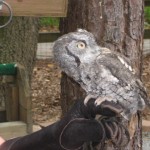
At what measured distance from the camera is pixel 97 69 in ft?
8.61

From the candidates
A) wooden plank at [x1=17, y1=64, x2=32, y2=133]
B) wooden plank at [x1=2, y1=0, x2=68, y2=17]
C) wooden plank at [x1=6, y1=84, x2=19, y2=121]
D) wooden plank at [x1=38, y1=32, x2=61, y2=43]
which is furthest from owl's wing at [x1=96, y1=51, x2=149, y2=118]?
wooden plank at [x1=38, y1=32, x2=61, y2=43]

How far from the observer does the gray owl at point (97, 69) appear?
2.46 m

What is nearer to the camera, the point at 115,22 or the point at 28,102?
the point at 115,22

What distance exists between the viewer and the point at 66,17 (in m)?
3.21

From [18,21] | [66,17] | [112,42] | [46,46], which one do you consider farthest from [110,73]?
[46,46]

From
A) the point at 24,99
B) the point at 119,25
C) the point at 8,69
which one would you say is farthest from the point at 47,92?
the point at 119,25

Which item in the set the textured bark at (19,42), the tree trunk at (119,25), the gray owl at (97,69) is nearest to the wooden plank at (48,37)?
the textured bark at (19,42)

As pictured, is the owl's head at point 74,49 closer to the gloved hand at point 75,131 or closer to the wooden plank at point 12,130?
the gloved hand at point 75,131

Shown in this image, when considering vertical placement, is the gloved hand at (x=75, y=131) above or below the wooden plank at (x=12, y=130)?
above

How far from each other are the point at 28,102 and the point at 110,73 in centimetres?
95

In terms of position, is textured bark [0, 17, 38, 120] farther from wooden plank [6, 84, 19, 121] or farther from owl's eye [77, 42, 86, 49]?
owl's eye [77, 42, 86, 49]

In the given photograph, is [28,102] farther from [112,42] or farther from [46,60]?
[46,60]

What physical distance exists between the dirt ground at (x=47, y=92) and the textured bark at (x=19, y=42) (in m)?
0.33

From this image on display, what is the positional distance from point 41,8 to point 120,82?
703 millimetres
